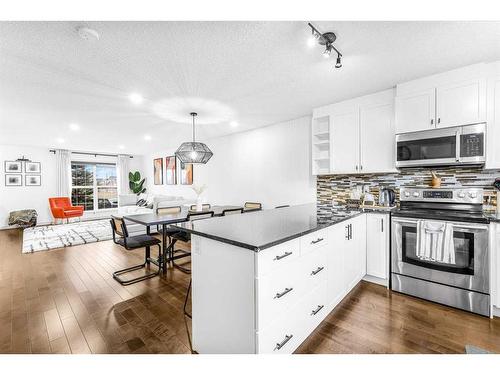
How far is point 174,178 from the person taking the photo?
7.68 meters

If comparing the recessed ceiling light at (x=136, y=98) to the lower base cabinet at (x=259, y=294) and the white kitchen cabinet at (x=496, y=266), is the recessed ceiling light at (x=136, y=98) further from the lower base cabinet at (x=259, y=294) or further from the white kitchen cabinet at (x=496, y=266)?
the white kitchen cabinet at (x=496, y=266)

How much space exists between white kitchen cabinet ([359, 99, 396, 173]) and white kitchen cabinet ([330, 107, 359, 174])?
80mm

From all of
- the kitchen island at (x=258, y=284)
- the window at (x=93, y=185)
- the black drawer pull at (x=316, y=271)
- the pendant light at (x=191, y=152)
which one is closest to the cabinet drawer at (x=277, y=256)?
the kitchen island at (x=258, y=284)

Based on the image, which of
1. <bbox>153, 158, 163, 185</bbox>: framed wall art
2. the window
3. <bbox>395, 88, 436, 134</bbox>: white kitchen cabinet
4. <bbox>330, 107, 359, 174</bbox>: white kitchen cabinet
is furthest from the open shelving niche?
the window

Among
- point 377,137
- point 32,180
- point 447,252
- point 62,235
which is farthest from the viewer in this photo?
point 32,180

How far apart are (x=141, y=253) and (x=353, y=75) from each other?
4.33m

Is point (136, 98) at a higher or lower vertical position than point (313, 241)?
higher

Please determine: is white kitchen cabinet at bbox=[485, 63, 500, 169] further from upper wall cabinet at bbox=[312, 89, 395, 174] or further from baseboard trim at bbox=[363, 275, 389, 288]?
baseboard trim at bbox=[363, 275, 389, 288]

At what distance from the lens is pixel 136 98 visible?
3.21 metres

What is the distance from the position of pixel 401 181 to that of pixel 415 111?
0.90 m

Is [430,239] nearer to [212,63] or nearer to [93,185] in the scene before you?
[212,63]

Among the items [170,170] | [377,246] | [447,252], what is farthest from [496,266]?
[170,170]
